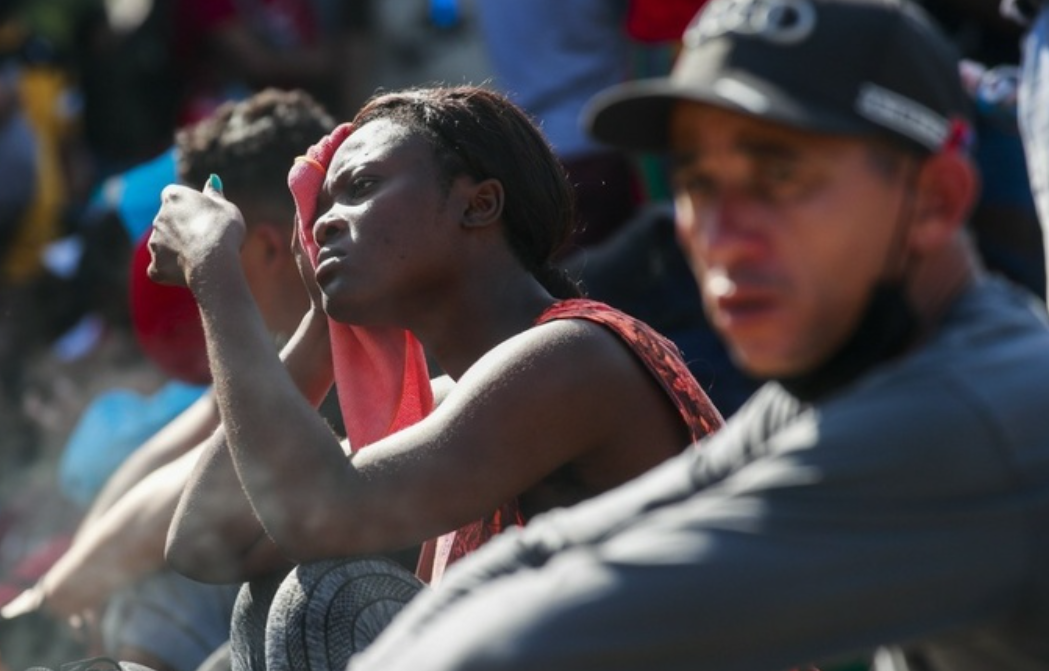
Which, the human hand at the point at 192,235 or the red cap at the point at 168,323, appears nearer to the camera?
the human hand at the point at 192,235

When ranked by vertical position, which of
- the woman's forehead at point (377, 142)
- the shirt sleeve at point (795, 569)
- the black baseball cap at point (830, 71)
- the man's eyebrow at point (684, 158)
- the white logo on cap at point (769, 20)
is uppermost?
the white logo on cap at point (769, 20)

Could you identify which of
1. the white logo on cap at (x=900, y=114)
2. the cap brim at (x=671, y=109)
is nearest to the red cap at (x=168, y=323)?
the cap brim at (x=671, y=109)

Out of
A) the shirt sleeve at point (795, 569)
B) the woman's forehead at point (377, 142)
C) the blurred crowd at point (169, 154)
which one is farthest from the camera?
the blurred crowd at point (169, 154)

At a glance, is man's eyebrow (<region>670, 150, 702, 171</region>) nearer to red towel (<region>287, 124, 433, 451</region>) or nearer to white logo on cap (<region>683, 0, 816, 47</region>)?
white logo on cap (<region>683, 0, 816, 47</region>)

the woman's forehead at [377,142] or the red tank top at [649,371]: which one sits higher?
the woman's forehead at [377,142]

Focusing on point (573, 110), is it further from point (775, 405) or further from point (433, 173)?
point (775, 405)

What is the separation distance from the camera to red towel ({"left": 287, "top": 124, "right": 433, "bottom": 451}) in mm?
3756

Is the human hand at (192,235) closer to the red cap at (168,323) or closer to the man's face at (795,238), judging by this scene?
the red cap at (168,323)

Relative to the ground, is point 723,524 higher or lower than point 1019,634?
higher

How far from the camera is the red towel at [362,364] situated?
3.76 metres

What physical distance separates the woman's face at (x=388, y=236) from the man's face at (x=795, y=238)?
4.54 feet

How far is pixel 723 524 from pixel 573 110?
4.38m

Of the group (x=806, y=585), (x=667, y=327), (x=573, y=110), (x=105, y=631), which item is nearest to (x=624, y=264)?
(x=667, y=327)

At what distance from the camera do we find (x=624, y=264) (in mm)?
5609
